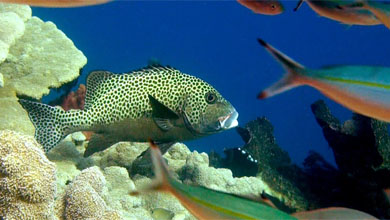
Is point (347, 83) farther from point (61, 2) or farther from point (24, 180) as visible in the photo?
point (24, 180)

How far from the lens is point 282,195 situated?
244 inches

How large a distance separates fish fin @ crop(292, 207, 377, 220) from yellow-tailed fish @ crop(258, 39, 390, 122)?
346mm

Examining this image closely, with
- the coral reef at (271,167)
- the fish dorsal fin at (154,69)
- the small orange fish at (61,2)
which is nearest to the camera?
the small orange fish at (61,2)

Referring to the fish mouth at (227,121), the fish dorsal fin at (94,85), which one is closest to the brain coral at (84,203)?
the fish dorsal fin at (94,85)

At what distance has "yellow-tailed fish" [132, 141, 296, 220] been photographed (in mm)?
1146

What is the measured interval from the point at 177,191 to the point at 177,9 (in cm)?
8150

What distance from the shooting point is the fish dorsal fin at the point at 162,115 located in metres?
3.69

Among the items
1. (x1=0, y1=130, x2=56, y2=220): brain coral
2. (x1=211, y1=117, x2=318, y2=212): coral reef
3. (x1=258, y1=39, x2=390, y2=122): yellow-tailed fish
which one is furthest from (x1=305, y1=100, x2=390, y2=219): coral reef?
(x1=258, y1=39, x2=390, y2=122): yellow-tailed fish

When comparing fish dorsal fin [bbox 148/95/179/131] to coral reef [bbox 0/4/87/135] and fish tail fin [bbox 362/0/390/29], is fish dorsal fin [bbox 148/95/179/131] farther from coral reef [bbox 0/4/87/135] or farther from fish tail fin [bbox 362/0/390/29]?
fish tail fin [bbox 362/0/390/29]

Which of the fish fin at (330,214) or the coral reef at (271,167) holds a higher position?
the fish fin at (330,214)

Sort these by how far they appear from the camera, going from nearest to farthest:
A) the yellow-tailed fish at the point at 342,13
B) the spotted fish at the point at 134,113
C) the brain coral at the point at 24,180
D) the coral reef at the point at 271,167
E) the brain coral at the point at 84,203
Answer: the yellow-tailed fish at the point at 342,13 < the brain coral at the point at 24,180 < the brain coral at the point at 84,203 < the spotted fish at the point at 134,113 < the coral reef at the point at 271,167

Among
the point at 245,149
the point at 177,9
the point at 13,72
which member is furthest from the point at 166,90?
the point at 177,9

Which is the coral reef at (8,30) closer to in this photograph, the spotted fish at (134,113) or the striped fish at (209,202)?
the spotted fish at (134,113)

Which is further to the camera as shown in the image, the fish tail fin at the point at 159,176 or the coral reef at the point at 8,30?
the coral reef at the point at 8,30
